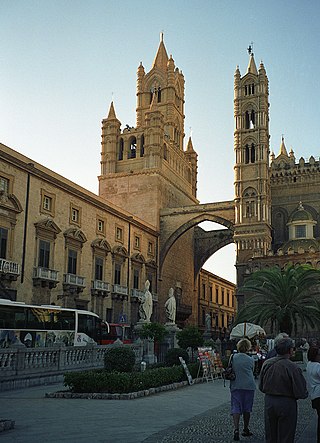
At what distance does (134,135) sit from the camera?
52.9 m

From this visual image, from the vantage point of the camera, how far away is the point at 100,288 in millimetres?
36062

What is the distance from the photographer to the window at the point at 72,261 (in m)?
33.4

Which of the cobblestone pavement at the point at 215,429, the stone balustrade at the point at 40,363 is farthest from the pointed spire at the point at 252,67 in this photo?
the cobblestone pavement at the point at 215,429

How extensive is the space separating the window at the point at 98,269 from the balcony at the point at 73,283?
94.3 inches

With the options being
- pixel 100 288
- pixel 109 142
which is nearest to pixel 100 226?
pixel 100 288

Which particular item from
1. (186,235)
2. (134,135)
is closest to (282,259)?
(186,235)

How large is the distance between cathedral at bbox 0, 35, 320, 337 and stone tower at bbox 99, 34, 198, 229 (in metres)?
0.12

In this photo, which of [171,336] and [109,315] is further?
[109,315]

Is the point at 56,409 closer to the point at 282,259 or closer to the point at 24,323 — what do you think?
the point at 24,323

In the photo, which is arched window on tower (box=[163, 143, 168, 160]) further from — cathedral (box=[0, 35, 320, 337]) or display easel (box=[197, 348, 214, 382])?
display easel (box=[197, 348, 214, 382])

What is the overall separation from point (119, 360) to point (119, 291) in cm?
2514

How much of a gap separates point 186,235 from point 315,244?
47.4ft

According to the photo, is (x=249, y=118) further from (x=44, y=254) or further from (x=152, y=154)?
(x=44, y=254)

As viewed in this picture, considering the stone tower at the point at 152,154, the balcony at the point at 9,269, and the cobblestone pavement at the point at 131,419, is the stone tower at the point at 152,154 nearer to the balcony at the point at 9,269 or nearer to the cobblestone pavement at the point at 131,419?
the balcony at the point at 9,269
